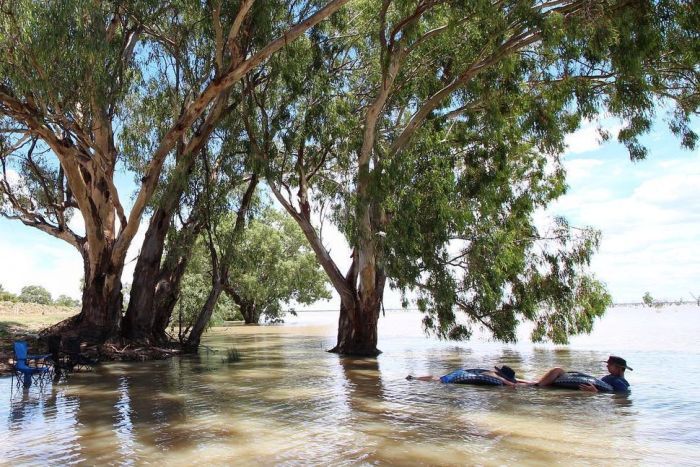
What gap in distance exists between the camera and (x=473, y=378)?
31.2 ft

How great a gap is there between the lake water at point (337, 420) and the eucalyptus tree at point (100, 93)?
5.18 metres

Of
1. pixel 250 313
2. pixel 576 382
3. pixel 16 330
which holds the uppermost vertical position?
pixel 250 313

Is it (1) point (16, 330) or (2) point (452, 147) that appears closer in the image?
(2) point (452, 147)

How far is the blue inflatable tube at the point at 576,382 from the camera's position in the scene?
8602 mm

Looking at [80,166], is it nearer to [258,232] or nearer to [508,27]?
[508,27]

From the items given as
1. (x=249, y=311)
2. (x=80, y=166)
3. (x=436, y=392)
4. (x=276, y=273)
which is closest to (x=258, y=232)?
(x=276, y=273)

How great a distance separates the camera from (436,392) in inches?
337

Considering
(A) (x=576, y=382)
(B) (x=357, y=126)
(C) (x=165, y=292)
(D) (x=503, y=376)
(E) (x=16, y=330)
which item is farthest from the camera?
(E) (x=16, y=330)

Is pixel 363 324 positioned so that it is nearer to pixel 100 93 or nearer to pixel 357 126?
pixel 357 126

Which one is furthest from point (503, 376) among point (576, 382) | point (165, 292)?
point (165, 292)

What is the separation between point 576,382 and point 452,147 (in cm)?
763

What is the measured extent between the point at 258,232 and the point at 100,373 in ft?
73.4

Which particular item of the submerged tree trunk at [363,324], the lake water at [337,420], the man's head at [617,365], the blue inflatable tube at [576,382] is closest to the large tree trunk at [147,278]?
the lake water at [337,420]

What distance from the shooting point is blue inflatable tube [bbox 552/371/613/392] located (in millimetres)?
8602
